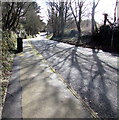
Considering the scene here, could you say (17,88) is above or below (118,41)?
below

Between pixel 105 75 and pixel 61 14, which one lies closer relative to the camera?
pixel 105 75

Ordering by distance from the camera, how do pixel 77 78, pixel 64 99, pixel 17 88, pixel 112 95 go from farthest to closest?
pixel 77 78 < pixel 17 88 < pixel 112 95 < pixel 64 99

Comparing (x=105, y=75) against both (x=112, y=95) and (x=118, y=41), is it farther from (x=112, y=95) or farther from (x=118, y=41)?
(x=118, y=41)

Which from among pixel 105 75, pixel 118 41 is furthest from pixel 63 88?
pixel 118 41

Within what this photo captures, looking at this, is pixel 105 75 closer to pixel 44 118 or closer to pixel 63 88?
pixel 63 88

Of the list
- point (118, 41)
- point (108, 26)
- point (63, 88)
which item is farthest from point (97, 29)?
point (63, 88)

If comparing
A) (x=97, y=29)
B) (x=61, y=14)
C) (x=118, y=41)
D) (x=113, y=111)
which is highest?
(x=61, y=14)

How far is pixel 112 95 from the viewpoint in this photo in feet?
16.8

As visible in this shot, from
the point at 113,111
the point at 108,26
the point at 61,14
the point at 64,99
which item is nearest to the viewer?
the point at 113,111

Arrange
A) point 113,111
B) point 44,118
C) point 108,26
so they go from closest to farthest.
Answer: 1. point 44,118
2. point 113,111
3. point 108,26

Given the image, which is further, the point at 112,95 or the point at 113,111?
the point at 112,95

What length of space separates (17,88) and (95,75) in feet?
10.6

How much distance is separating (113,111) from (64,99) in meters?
1.21

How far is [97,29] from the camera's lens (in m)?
22.3
